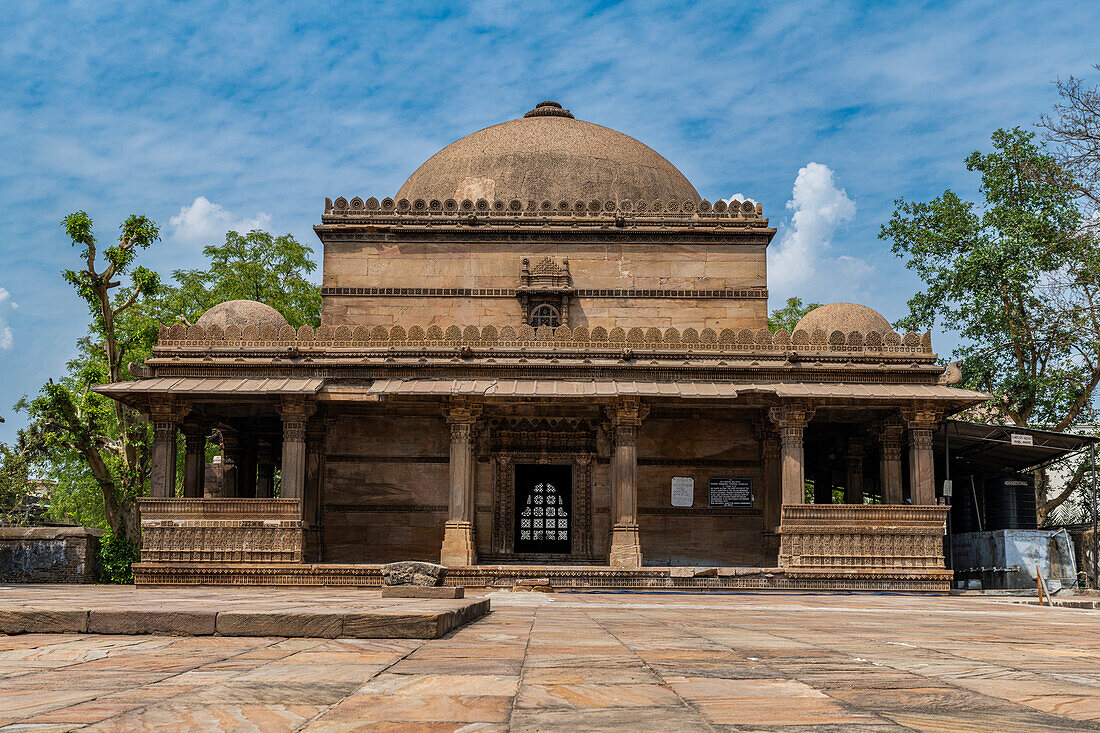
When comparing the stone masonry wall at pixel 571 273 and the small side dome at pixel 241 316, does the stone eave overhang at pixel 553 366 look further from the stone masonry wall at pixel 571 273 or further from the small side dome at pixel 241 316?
the stone masonry wall at pixel 571 273

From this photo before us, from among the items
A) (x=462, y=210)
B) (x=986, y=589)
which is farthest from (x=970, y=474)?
(x=462, y=210)

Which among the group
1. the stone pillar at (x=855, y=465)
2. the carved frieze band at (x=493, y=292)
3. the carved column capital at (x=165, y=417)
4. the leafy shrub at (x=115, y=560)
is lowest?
the leafy shrub at (x=115, y=560)

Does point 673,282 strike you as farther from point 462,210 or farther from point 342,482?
point 342,482

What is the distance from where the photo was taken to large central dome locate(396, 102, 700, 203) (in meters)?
24.6

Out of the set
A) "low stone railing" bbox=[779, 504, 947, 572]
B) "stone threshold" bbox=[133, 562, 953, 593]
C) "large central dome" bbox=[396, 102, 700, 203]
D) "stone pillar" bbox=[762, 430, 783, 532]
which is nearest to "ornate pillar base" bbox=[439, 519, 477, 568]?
"stone threshold" bbox=[133, 562, 953, 593]

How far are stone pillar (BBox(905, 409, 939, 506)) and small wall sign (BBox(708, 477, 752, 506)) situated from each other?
3683 millimetres

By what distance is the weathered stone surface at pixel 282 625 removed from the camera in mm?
5789

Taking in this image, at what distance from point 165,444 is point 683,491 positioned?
34.3 ft

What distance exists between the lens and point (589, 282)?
23.1 metres

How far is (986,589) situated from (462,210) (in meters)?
14.0

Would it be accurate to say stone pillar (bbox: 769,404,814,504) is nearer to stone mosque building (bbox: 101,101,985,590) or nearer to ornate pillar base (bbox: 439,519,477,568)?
stone mosque building (bbox: 101,101,985,590)

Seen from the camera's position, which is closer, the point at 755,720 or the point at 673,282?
the point at 755,720

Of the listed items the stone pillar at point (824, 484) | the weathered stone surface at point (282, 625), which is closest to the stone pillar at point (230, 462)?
the stone pillar at point (824, 484)

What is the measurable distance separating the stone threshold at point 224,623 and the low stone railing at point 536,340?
44.6 feet
